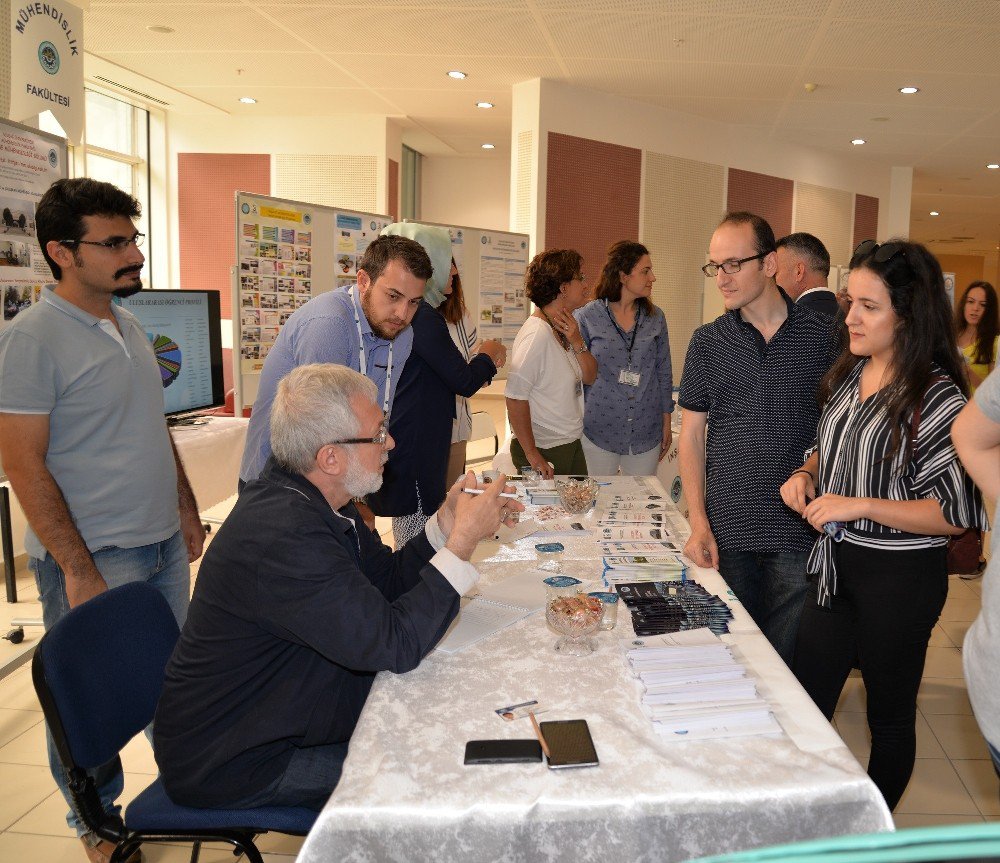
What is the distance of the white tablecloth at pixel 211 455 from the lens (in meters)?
4.11

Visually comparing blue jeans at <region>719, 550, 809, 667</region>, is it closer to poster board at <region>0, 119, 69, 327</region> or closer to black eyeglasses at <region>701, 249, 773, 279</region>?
black eyeglasses at <region>701, 249, 773, 279</region>

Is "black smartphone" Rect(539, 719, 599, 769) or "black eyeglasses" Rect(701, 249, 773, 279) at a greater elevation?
"black eyeglasses" Rect(701, 249, 773, 279)

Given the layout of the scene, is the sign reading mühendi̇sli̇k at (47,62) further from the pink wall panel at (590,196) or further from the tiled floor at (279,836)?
the pink wall panel at (590,196)

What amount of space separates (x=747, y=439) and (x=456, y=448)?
6.38 ft

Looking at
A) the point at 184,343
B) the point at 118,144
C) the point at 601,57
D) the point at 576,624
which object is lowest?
the point at 576,624

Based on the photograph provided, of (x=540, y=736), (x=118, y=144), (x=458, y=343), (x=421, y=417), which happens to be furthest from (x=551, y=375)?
(x=118, y=144)

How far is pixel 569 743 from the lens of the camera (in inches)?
49.5

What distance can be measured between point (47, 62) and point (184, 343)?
66.6 inches

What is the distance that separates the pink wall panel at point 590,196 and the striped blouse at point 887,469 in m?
6.28

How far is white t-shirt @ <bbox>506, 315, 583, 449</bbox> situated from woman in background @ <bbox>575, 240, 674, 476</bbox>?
167 mm

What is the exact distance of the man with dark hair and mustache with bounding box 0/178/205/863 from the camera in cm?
198

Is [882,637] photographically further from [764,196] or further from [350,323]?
[764,196]

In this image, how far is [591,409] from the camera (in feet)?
12.7

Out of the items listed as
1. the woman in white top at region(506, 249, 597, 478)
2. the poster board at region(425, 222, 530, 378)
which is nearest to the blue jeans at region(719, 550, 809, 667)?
the woman in white top at region(506, 249, 597, 478)
